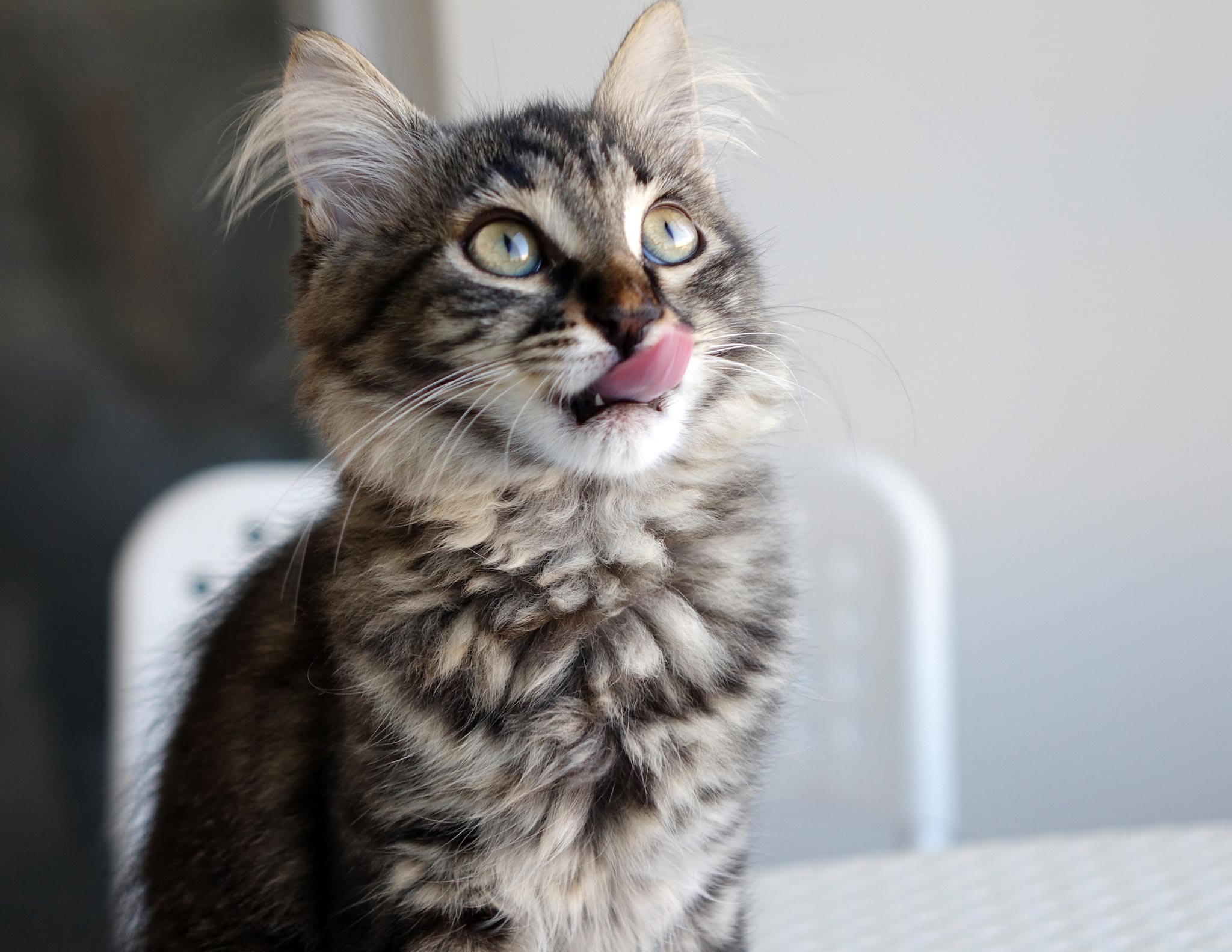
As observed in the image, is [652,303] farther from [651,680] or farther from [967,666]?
[967,666]

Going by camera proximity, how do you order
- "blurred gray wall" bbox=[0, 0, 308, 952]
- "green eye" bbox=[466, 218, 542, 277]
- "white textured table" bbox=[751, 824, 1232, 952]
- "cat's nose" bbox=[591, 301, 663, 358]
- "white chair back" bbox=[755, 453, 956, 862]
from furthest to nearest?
"blurred gray wall" bbox=[0, 0, 308, 952] < "white chair back" bbox=[755, 453, 956, 862] < "white textured table" bbox=[751, 824, 1232, 952] < "green eye" bbox=[466, 218, 542, 277] < "cat's nose" bbox=[591, 301, 663, 358]

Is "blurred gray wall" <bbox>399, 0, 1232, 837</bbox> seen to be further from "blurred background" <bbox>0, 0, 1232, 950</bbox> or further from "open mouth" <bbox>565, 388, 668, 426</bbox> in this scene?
"open mouth" <bbox>565, 388, 668, 426</bbox>

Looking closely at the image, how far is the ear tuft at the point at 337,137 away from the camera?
0.99 meters

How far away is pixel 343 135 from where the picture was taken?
1.03 metres

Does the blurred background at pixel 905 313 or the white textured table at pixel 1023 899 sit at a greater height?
the blurred background at pixel 905 313

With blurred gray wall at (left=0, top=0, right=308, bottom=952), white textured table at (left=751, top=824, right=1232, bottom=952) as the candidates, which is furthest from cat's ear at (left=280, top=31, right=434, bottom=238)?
blurred gray wall at (left=0, top=0, right=308, bottom=952)

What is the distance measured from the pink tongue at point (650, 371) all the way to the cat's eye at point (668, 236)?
0.15 m

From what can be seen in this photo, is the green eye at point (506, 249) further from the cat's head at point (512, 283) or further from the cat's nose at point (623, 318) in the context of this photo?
the cat's nose at point (623, 318)

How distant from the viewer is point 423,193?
99 cm

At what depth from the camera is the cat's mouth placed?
0.79m

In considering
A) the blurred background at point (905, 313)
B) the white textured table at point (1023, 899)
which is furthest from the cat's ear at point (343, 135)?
the white textured table at point (1023, 899)

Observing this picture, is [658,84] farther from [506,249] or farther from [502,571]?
[502,571]

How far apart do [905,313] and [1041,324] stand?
23cm

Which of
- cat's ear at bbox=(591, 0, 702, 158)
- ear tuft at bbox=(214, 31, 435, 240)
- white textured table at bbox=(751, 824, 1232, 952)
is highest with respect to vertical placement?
cat's ear at bbox=(591, 0, 702, 158)
